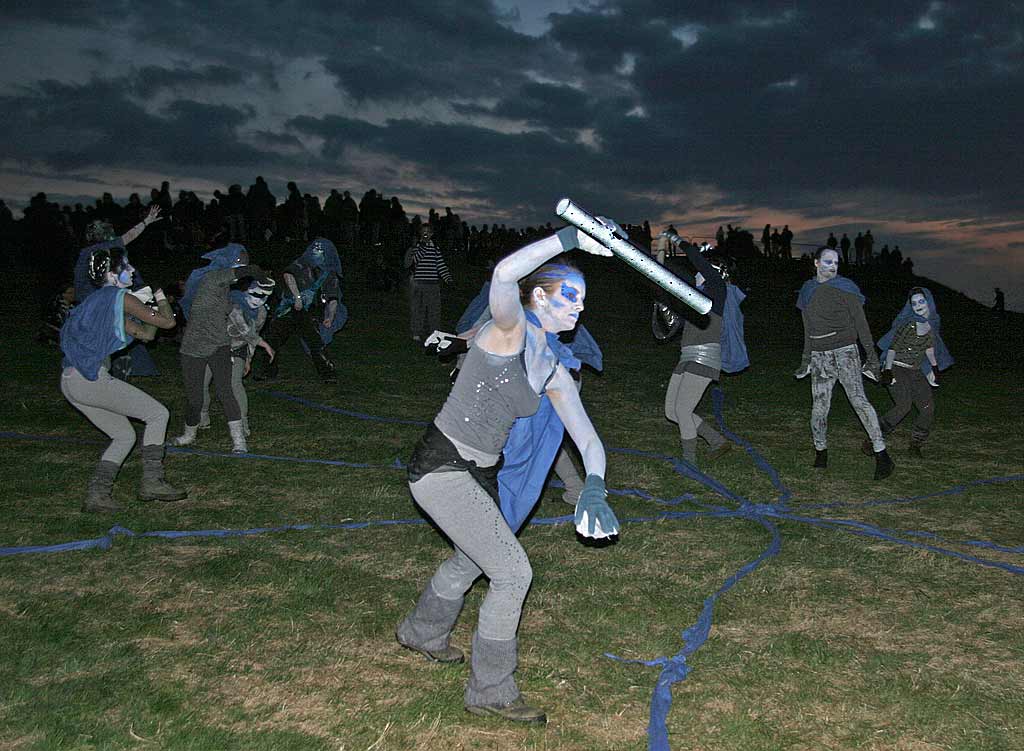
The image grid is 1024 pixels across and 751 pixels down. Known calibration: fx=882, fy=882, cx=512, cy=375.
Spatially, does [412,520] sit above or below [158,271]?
below

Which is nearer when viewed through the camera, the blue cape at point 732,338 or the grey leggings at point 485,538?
the grey leggings at point 485,538

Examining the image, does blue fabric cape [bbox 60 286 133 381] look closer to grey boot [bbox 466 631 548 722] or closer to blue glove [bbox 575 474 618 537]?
grey boot [bbox 466 631 548 722]

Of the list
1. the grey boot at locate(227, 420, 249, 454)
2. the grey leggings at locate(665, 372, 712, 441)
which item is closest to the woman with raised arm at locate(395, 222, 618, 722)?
the grey leggings at locate(665, 372, 712, 441)

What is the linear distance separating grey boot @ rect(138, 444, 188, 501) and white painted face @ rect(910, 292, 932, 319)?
24.2ft

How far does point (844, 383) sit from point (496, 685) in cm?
551

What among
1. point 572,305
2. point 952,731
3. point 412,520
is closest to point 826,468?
point 412,520

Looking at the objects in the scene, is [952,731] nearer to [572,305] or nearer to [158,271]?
[572,305]

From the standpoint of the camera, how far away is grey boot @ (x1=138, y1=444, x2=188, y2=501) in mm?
6875

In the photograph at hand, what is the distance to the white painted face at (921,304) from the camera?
9.12 m

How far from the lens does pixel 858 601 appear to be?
17.4 ft

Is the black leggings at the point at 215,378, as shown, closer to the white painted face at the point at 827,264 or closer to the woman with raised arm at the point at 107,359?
the woman with raised arm at the point at 107,359

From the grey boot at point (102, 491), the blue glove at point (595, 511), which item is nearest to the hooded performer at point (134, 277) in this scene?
the grey boot at point (102, 491)

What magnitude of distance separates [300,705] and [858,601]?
10.9 feet

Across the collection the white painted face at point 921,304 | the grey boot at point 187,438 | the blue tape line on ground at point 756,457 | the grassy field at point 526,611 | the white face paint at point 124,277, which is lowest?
the grassy field at point 526,611
